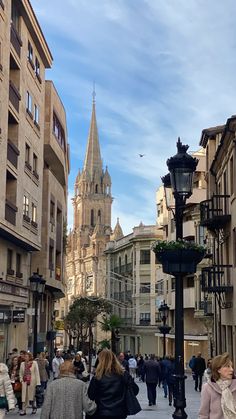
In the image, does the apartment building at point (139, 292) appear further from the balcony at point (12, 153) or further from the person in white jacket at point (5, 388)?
the person in white jacket at point (5, 388)

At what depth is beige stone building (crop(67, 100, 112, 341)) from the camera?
129125 millimetres

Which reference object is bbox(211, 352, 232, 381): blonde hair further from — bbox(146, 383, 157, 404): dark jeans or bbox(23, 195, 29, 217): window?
bbox(23, 195, 29, 217): window

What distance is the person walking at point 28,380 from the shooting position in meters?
16.3

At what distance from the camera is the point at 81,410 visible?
6.88 m

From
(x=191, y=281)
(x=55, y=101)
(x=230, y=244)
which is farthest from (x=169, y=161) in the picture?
(x=191, y=281)

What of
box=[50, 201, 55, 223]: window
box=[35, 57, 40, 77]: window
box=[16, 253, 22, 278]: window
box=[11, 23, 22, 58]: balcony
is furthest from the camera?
box=[50, 201, 55, 223]: window

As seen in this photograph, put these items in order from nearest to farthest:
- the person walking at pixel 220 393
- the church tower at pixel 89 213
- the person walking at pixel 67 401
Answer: the person walking at pixel 220 393
the person walking at pixel 67 401
the church tower at pixel 89 213

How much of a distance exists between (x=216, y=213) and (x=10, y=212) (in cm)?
886

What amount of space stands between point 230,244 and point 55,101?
16033mm

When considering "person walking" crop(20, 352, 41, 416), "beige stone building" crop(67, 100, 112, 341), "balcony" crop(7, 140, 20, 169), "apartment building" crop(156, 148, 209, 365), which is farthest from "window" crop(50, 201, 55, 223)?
"beige stone building" crop(67, 100, 112, 341)

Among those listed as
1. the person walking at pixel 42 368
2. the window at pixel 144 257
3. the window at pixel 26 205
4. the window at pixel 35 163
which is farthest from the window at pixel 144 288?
the person walking at pixel 42 368

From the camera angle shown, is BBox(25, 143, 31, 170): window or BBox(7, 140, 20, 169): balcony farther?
BBox(25, 143, 31, 170): window

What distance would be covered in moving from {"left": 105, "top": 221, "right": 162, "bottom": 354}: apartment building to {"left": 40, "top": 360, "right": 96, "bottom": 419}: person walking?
65.3 m

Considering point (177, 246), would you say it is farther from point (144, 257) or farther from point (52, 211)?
point (144, 257)
